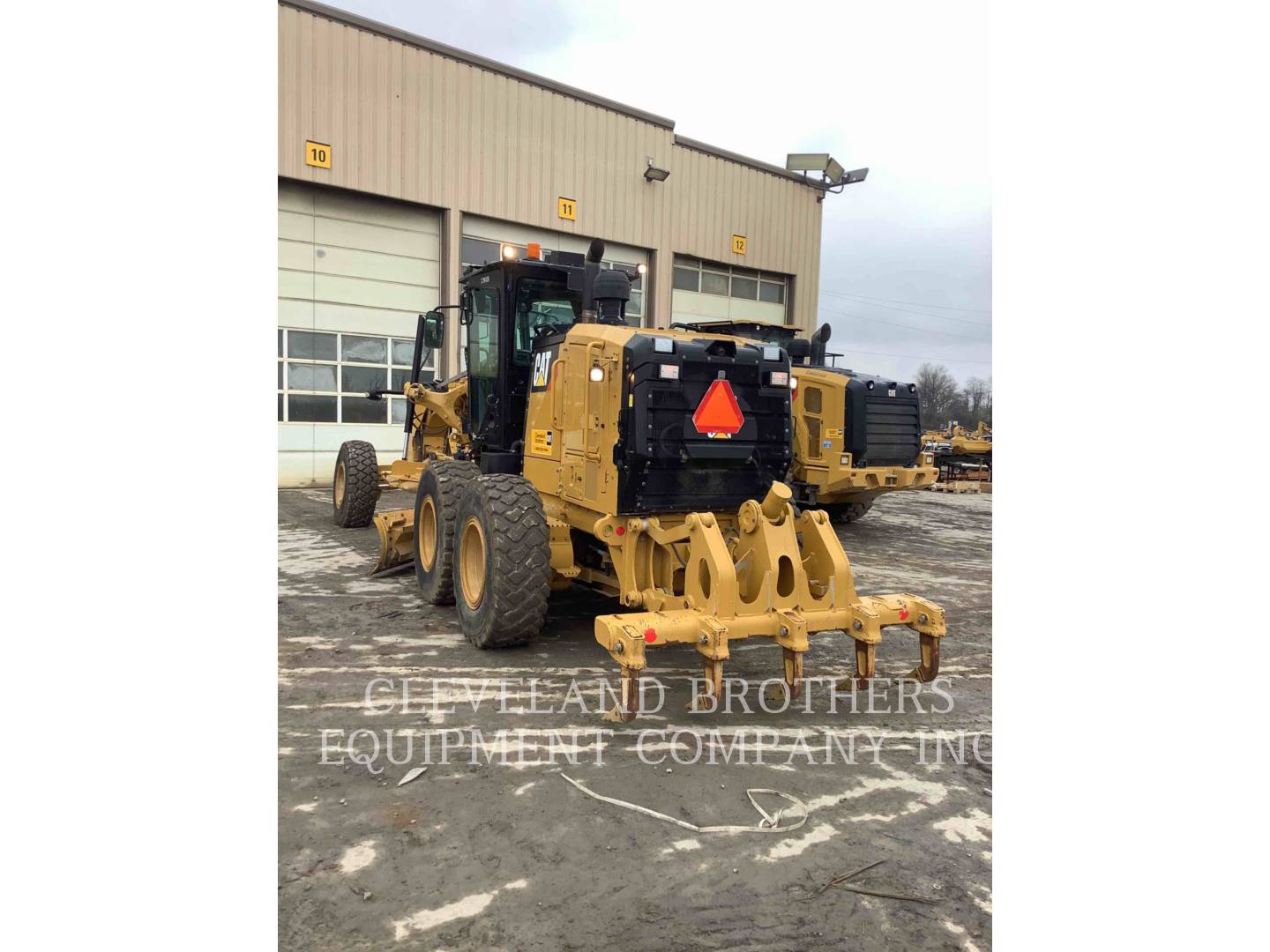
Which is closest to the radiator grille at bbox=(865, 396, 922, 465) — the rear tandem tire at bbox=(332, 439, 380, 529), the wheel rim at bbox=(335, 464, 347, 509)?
the rear tandem tire at bbox=(332, 439, 380, 529)

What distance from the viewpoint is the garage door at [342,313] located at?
46.5ft

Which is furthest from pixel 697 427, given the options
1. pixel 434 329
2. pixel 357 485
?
pixel 357 485

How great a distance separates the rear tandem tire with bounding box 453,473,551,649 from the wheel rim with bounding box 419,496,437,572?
1.29m

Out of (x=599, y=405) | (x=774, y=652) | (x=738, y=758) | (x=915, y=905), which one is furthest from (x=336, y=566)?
Result: (x=915, y=905)

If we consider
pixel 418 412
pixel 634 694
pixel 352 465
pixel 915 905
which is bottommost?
pixel 915 905

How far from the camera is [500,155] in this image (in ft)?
51.0

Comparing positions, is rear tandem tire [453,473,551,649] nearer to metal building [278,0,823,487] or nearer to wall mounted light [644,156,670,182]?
metal building [278,0,823,487]

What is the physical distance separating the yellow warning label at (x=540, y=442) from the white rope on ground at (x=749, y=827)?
2724mm

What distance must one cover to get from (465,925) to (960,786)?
7.08 feet

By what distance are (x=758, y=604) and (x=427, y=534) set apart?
3193 mm

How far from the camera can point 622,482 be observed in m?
4.63

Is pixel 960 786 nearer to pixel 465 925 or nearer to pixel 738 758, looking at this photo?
pixel 738 758

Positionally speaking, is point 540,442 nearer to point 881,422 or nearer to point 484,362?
point 484,362

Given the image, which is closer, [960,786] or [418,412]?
[960,786]
